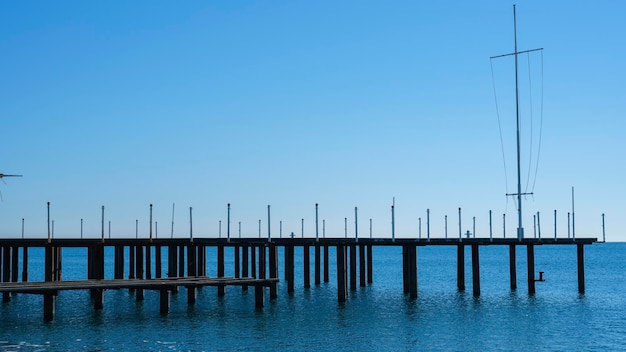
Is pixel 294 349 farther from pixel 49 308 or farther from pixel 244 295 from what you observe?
pixel 244 295

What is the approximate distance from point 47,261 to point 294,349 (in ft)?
88.0

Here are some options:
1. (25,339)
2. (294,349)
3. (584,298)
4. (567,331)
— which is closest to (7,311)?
(25,339)

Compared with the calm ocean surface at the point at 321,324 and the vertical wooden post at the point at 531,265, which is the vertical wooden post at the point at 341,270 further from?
the vertical wooden post at the point at 531,265

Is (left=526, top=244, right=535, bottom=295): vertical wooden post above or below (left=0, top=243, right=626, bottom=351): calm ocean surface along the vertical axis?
above

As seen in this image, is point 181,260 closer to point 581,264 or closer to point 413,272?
point 413,272

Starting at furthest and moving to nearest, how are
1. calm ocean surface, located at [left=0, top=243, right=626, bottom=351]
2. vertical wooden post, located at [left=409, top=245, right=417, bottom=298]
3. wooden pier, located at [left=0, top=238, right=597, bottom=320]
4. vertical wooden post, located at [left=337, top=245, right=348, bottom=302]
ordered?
vertical wooden post, located at [left=409, top=245, right=417, bottom=298], vertical wooden post, located at [left=337, top=245, right=348, bottom=302], wooden pier, located at [left=0, top=238, right=597, bottom=320], calm ocean surface, located at [left=0, top=243, right=626, bottom=351]

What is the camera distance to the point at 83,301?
5825 cm

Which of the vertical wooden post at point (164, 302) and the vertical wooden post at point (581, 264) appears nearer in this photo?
the vertical wooden post at point (164, 302)

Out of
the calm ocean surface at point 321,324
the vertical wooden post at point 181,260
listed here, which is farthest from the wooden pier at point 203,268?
the calm ocean surface at point 321,324

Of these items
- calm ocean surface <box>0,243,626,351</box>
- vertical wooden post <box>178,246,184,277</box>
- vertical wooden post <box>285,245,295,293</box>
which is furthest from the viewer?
vertical wooden post <box>178,246,184,277</box>

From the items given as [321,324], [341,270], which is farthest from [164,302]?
[341,270]

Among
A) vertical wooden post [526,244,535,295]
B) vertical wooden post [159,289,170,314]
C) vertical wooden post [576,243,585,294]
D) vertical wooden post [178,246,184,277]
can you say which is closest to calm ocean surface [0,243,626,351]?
vertical wooden post [159,289,170,314]

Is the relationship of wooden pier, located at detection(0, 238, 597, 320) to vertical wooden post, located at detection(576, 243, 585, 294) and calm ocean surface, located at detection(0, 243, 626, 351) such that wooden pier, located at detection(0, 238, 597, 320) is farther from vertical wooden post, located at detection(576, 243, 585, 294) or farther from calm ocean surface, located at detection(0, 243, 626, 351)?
calm ocean surface, located at detection(0, 243, 626, 351)

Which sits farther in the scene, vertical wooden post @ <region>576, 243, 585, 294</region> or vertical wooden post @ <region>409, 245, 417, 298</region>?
vertical wooden post @ <region>576, 243, 585, 294</region>
